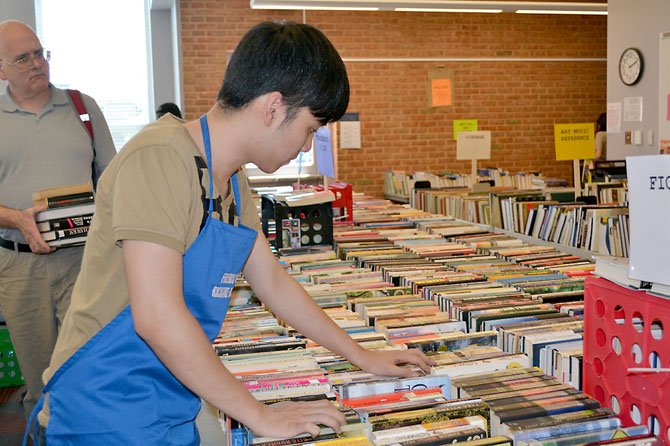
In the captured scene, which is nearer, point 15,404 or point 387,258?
point 387,258

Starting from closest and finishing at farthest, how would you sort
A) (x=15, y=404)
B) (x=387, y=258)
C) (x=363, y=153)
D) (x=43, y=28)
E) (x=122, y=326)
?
1. (x=122, y=326)
2. (x=387, y=258)
3. (x=15, y=404)
4. (x=43, y=28)
5. (x=363, y=153)

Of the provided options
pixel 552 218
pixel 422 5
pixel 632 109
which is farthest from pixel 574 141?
pixel 632 109

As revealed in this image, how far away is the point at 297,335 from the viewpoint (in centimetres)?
235

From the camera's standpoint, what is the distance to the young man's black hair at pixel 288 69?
1271mm

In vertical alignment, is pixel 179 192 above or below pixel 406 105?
below

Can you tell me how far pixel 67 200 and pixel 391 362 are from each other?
1.55 meters

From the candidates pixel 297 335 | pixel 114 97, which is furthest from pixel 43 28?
pixel 297 335

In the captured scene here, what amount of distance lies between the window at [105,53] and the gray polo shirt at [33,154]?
6894 millimetres

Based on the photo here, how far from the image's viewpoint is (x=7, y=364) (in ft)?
14.6

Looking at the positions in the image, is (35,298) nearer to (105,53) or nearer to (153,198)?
(153,198)

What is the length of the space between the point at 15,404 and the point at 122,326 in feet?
10.9

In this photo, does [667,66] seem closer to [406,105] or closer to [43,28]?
[406,105]

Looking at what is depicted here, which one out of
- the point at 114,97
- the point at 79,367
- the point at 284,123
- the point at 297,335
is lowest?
the point at 297,335

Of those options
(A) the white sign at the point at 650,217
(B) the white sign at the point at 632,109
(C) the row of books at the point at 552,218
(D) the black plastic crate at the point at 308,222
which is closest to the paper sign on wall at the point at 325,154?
(D) the black plastic crate at the point at 308,222
